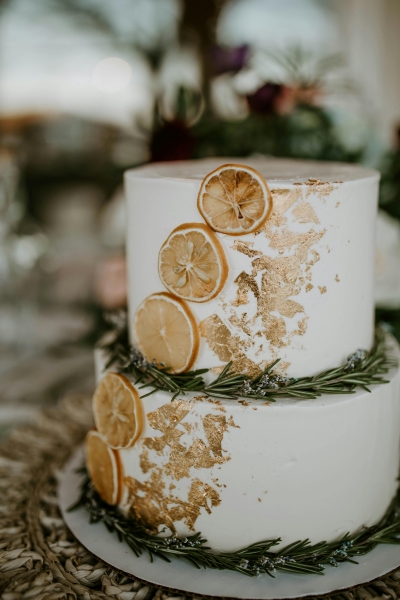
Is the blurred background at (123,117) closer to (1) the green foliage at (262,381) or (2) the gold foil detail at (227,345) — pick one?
(1) the green foliage at (262,381)

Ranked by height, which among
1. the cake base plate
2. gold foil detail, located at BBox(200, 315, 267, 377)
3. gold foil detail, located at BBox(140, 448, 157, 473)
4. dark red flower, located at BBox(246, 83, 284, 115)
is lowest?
the cake base plate

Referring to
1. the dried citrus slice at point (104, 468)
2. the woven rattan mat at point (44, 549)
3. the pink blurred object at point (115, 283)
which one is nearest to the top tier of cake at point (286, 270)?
the dried citrus slice at point (104, 468)

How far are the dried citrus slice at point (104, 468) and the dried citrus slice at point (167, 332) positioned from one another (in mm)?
227

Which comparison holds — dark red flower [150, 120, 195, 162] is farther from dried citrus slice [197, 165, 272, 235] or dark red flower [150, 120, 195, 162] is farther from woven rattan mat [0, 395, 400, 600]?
woven rattan mat [0, 395, 400, 600]

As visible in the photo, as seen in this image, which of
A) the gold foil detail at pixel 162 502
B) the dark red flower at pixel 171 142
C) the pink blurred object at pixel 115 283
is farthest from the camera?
the pink blurred object at pixel 115 283

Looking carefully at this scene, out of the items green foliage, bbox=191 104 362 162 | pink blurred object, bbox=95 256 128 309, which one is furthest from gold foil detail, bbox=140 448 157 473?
green foliage, bbox=191 104 362 162

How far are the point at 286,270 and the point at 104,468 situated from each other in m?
0.56

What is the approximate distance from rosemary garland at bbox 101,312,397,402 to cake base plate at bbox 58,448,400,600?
31cm

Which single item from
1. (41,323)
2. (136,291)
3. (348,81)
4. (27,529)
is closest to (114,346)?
(136,291)

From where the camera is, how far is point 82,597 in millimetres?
951

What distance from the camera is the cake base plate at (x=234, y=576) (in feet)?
3.11

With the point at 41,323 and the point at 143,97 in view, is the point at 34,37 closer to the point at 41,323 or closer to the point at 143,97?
the point at 143,97

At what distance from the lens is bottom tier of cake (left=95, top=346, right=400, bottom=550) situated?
→ 0.97 m

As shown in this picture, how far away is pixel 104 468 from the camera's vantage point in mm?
1152
